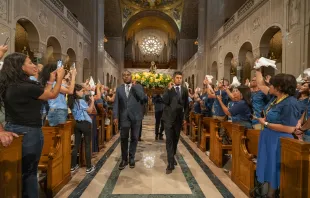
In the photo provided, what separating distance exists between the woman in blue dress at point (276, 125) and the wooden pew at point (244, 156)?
27.8 inches

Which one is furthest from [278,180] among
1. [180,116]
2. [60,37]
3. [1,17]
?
[60,37]

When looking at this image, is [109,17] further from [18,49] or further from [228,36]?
[228,36]

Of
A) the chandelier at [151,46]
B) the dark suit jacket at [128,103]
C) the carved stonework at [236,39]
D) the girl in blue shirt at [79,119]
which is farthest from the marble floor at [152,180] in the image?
the chandelier at [151,46]

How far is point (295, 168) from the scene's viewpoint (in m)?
2.38

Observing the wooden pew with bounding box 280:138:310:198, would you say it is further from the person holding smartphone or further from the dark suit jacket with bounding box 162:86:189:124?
the dark suit jacket with bounding box 162:86:189:124

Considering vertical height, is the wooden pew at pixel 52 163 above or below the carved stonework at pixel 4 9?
below

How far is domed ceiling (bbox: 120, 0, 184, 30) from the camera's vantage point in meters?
26.2

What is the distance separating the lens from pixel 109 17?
2553 cm

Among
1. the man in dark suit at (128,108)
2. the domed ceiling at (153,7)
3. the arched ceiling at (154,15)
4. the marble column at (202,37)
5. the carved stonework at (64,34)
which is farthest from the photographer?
the domed ceiling at (153,7)

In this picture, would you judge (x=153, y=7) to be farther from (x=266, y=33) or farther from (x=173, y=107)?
(x=173, y=107)

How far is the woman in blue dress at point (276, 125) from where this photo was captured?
8.57 ft

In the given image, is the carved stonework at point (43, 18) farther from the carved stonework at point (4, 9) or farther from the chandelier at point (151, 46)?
the chandelier at point (151, 46)

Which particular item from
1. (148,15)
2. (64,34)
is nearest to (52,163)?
(64,34)

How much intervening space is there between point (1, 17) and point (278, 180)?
6.81 metres
